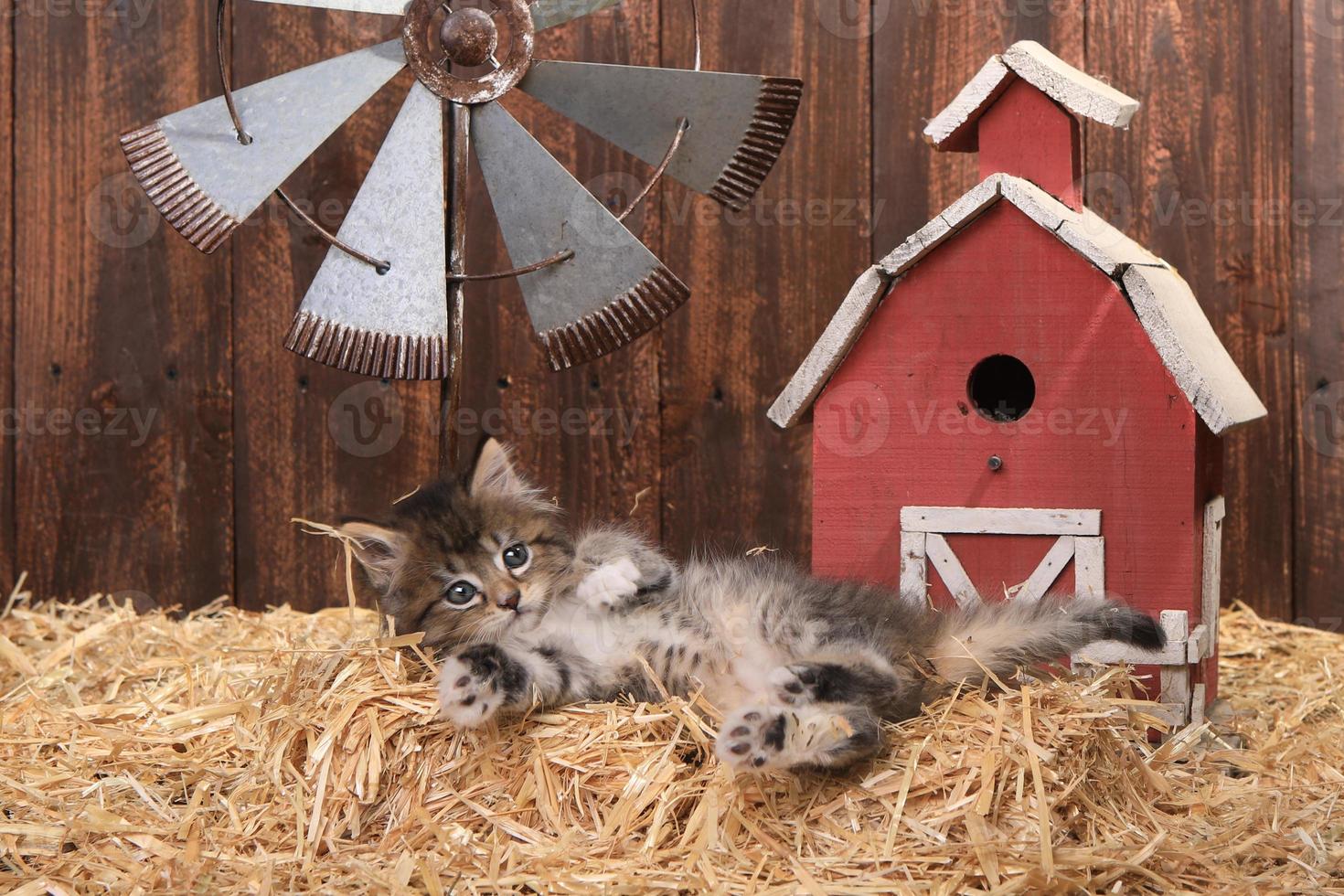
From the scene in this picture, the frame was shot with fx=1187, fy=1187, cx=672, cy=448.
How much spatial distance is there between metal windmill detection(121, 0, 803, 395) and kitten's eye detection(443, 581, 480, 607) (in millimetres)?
364

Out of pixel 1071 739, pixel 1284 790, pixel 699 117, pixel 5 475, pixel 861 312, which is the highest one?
pixel 699 117

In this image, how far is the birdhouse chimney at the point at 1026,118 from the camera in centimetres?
219

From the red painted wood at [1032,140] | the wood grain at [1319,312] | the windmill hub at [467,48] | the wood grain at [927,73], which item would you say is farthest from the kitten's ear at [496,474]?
the wood grain at [1319,312]

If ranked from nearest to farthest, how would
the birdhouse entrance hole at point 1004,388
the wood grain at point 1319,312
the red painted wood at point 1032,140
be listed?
the red painted wood at point 1032,140 → the birdhouse entrance hole at point 1004,388 → the wood grain at point 1319,312

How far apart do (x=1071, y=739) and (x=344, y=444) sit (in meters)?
2.08

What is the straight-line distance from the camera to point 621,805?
5.35 ft

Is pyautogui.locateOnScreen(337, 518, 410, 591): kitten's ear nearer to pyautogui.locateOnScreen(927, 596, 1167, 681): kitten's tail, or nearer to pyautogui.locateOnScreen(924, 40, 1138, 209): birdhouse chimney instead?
pyautogui.locateOnScreen(927, 596, 1167, 681): kitten's tail

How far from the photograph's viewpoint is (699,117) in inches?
84.8

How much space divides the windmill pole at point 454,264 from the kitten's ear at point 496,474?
0.28ft

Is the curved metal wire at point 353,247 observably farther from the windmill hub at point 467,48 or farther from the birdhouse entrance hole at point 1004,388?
the birdhouse entrance hole at point 1004,388

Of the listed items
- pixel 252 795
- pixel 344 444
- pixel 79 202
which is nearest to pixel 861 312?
pixel 252 795

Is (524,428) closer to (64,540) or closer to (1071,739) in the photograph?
(64,540)

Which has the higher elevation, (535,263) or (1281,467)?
(535,263)

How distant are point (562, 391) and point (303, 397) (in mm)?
687
